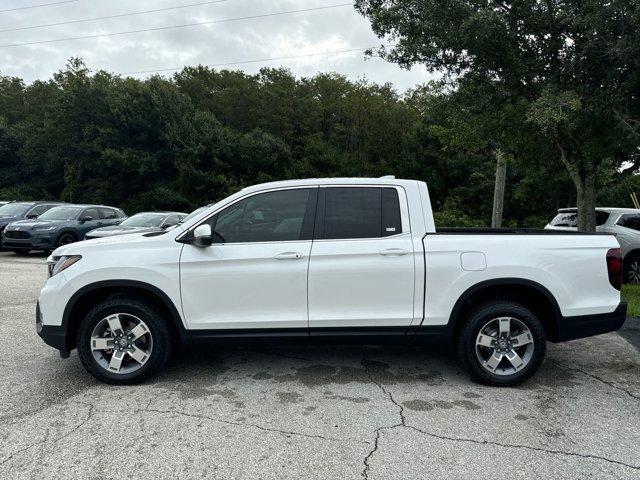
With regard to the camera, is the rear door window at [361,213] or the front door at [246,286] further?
the rear door window at [361,213]

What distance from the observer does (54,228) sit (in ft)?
46.4

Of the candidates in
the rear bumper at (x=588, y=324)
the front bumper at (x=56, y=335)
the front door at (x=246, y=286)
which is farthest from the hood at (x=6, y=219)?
the rear bumper at (x=588, y=324)

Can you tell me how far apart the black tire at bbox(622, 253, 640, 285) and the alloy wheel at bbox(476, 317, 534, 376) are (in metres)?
7.58

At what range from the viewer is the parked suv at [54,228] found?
13883 mm

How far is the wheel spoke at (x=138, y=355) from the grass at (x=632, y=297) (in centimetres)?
588

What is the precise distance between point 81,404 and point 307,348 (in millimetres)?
2352

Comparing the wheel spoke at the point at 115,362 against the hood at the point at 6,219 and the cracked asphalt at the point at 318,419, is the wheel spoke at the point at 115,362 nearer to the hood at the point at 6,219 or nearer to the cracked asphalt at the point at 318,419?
the cracked asphalt at the point at 318,419

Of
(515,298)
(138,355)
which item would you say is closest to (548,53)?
(515,298)

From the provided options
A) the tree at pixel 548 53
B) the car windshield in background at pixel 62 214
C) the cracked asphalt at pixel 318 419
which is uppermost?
the tree at pixel 548 53

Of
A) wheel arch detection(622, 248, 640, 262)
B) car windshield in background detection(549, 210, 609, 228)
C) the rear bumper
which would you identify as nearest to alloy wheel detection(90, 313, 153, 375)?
the rear bumper

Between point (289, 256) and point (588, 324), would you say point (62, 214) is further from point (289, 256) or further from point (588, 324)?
point (588, 324)

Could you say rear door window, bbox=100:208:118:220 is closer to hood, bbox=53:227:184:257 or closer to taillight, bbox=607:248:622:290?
hood, bbox=53:227:184:257

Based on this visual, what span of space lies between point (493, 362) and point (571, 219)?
858 centimetres

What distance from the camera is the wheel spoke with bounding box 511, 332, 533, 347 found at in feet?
13.9
